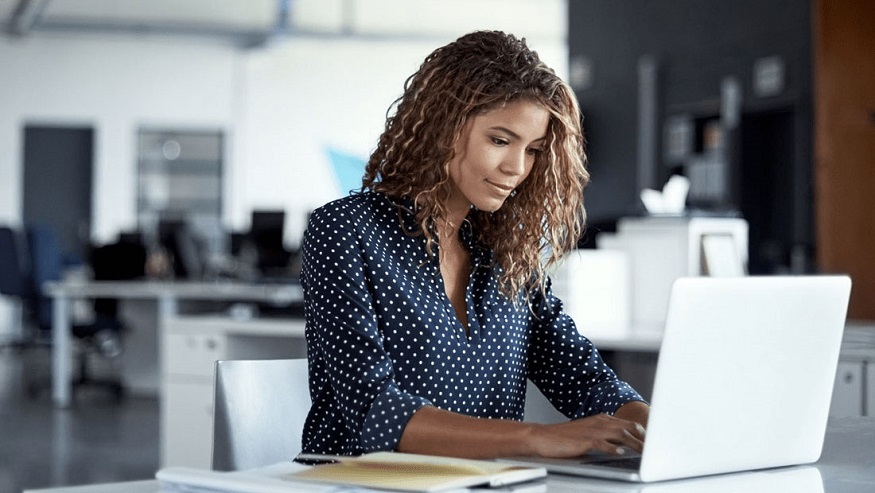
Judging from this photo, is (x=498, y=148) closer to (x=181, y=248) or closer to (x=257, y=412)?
(x=257, y=412)

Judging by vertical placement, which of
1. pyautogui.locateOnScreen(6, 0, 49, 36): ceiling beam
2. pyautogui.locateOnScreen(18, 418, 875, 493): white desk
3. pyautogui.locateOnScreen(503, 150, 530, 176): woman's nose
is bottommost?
pyautogui.locateOnScreen(18, 418, 875, 493): white desk

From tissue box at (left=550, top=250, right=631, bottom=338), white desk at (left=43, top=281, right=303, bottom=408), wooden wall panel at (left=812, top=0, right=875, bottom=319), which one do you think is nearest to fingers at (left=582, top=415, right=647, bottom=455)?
tissue box at (left=550, top=250, right=631, bottom=338)

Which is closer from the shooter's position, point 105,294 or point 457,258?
point 457,258

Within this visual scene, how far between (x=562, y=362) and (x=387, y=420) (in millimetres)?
470

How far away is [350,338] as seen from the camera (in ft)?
5.06

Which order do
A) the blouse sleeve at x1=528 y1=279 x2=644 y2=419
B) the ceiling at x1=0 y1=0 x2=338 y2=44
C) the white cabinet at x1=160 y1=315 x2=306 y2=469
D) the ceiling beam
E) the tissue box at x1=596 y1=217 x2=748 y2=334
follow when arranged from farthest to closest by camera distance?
the ceiling at x1=0 y1=0 x2=338 y2=44 < the ceiling beam < the white cabinet at x1=160 y1=315 x2=306 y2=469 < the tissue box at x1=596 y1=217 x2=748 y2=334 < the blouse sleeve at x1=528 y1=279 x2=644 y2=419

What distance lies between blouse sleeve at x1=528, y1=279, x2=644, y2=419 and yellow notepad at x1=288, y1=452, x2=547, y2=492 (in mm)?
577

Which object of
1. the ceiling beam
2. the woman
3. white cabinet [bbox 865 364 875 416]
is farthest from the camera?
the ceiling beam

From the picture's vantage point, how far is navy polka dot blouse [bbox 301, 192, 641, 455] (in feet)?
5.02

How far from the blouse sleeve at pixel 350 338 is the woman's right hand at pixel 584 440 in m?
0.18

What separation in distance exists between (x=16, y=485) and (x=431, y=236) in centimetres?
398

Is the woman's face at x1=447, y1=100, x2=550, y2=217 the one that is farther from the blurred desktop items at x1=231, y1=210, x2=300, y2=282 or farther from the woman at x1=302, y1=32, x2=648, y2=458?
the blurred desktop items at x1=231, y1=210, x2=300, y2=282

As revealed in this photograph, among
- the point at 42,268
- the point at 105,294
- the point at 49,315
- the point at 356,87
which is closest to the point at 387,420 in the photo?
the point at 105,294

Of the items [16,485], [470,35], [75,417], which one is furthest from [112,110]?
[470,35]
